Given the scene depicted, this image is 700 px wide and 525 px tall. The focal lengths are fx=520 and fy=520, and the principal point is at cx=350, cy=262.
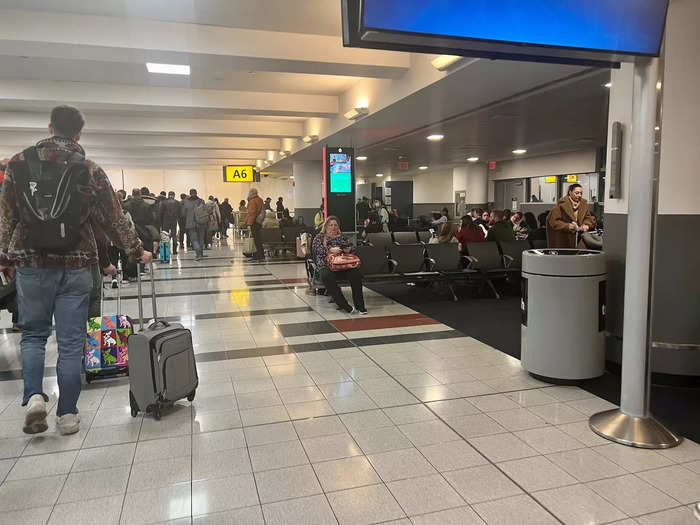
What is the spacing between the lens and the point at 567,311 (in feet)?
12.7

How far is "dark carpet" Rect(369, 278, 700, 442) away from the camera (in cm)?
347

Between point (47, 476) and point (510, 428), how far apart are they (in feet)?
8.67

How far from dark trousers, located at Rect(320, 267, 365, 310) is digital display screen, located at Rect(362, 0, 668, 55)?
4.39 meters

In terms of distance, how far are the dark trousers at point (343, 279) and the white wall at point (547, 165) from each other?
1348 cm

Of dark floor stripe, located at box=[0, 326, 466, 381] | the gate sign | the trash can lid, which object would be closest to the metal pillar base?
the trash can lid

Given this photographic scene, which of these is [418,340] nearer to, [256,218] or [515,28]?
[515,28]

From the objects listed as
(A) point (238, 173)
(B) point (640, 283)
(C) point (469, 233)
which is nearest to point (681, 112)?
(B) point (640, 283)

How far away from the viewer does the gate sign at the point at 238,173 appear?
21.8 meters

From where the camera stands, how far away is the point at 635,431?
3.06 meters

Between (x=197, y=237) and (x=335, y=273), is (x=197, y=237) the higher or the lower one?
Result: the higher one

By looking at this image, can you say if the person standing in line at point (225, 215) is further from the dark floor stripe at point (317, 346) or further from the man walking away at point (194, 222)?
the dark floor stripe at point (317, 346)

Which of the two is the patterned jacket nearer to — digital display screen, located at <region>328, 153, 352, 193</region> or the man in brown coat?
the man in brown coat

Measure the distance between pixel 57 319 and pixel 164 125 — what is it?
36.5ft

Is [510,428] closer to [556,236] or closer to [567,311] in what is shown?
[567,311]
